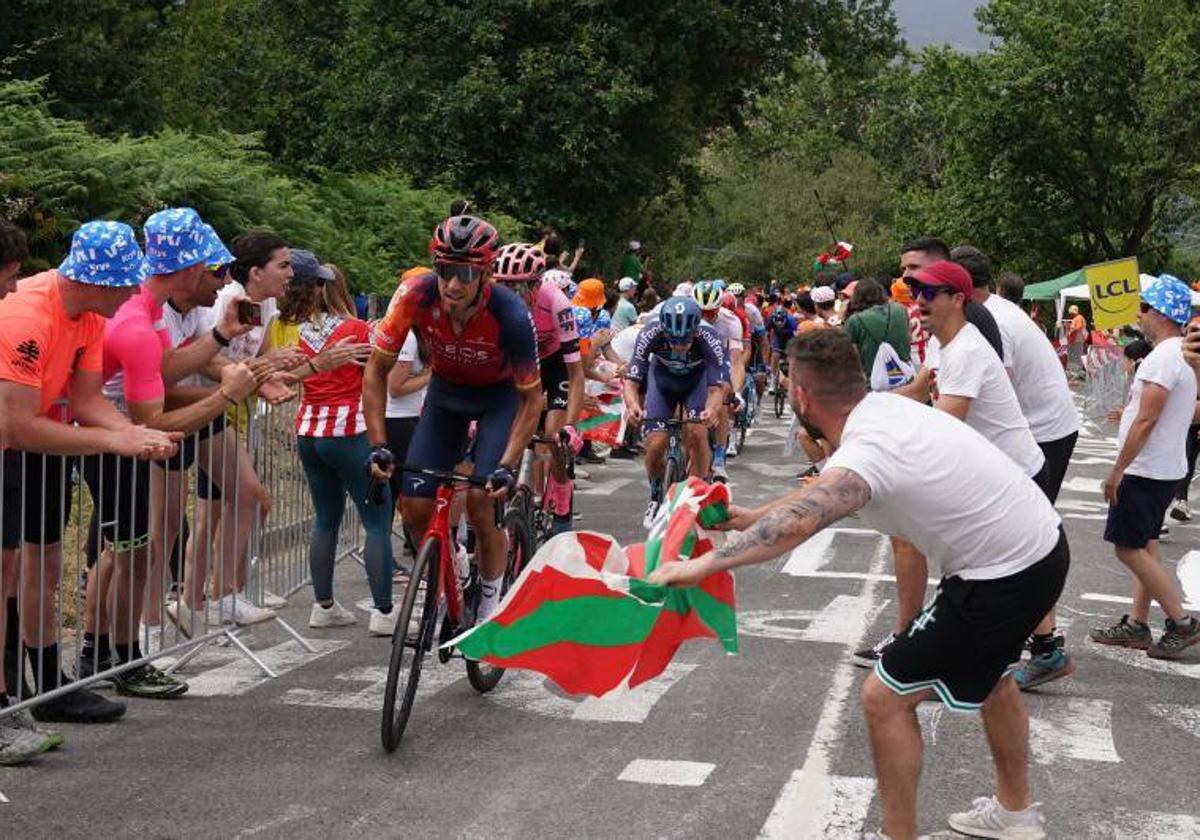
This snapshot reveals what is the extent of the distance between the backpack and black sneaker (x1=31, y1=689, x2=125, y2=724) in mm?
7057

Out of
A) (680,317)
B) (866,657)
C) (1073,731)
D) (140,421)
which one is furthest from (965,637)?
(680,317)

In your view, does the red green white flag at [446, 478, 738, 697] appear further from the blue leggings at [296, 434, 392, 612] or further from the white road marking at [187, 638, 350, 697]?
the blue leggings at [296, 434, 392, 612]

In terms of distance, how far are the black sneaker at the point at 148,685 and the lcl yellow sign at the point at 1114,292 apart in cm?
1741

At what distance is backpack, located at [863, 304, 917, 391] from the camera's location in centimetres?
1238

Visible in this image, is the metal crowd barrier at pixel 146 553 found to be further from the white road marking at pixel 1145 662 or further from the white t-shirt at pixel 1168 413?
the white t-shirt at pixel 1168 413

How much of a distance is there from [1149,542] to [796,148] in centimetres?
9398

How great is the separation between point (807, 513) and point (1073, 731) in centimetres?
302

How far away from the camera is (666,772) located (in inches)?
244

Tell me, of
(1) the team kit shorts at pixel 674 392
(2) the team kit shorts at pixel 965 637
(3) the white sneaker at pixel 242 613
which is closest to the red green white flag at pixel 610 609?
(2) the team kit shorts at pixel 965 637

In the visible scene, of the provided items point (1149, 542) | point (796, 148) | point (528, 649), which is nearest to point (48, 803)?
point (528, 649)

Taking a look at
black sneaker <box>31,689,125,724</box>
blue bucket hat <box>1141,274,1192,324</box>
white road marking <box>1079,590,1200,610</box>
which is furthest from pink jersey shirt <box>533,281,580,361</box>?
white road marking <box>1079,590,1200,610</box>

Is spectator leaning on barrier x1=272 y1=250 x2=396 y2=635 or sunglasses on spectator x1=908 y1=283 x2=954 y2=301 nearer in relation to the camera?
sunglasses on spectator x1=908 y1=283 x2=954 y2=301

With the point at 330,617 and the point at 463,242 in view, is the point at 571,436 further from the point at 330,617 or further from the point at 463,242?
the point at 463,242

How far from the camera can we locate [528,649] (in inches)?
228
